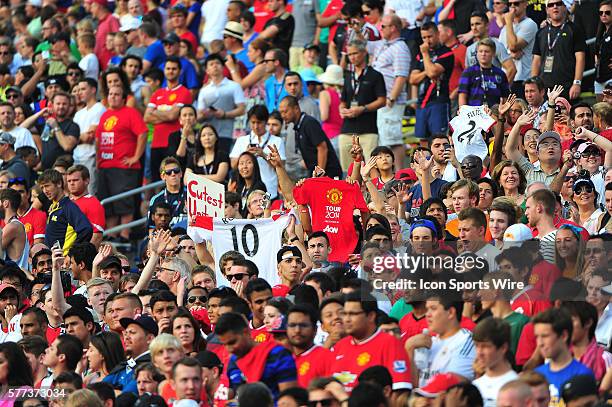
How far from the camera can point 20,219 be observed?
1798 centimetres

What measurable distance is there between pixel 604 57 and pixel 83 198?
6119mm

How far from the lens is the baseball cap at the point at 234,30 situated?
2176cm

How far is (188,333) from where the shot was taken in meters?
12.2

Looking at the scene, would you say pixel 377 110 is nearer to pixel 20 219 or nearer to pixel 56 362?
pixel 20 219

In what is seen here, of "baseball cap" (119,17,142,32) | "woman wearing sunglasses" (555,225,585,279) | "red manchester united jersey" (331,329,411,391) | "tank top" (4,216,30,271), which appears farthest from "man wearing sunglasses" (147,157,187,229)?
"red manchester united jersey" (331,329,411,391)

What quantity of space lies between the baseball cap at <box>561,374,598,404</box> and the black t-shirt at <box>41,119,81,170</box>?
11.7 metres

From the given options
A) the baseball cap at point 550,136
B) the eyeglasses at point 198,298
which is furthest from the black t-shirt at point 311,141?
the eyeglasses at point 198,298

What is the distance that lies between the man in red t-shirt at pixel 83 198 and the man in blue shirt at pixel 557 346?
8133 mm

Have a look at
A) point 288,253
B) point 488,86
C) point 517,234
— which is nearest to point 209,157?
point 488,86

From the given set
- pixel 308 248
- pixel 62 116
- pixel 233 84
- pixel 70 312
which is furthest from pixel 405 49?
pixel 70 312

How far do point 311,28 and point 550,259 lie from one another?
11.0 m

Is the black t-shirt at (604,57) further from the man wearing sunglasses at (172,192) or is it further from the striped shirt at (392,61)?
the man wearing sunglasses at (172,192)

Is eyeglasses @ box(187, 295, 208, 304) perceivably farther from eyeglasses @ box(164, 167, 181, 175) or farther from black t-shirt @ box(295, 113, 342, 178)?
black t-shirt @ box(295, 113, 342, 178)

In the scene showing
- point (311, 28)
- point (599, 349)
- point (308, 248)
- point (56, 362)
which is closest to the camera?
point (599, 349)
